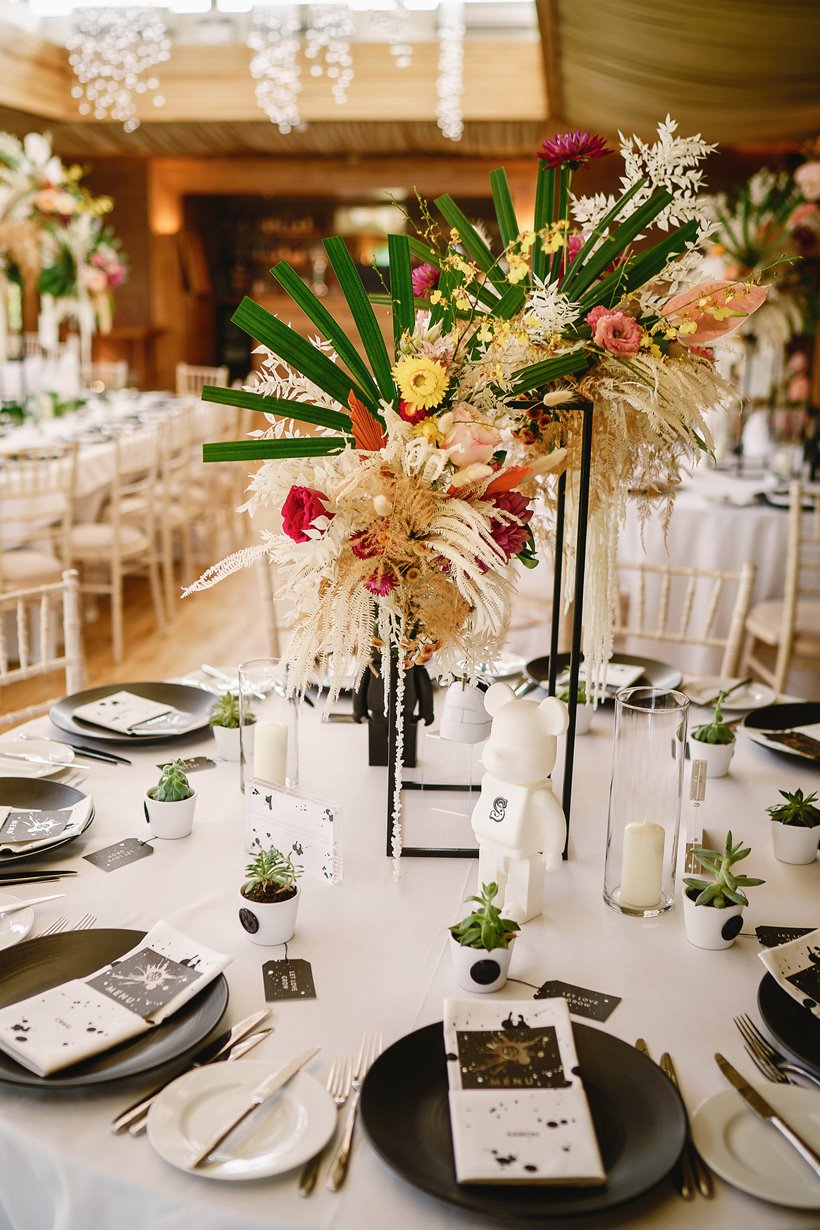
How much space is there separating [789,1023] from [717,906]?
19cm

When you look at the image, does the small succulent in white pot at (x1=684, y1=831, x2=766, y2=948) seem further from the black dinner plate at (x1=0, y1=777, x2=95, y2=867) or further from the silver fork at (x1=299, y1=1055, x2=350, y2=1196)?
the black dinner plate at (x1=0, y1=777, x2=95, y2=867)

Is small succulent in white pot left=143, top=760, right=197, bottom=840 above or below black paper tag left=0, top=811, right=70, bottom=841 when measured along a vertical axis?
above

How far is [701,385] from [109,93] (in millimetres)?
9528

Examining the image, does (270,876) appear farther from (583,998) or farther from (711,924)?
(711,924)

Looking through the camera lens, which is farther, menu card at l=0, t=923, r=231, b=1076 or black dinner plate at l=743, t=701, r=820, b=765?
black dinner plate at l=743, t=701, r=820, b=765

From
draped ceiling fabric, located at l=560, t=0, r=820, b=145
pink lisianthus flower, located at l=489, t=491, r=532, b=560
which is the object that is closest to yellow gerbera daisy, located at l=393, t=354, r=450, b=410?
pink lisianthus flower, located at l=489, t=491, r=532, b=560

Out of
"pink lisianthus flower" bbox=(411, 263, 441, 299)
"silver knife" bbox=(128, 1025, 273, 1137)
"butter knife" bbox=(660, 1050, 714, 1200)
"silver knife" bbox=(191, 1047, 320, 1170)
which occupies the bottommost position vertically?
"butter knife" bbox=(660, 1050, 714, 1200)

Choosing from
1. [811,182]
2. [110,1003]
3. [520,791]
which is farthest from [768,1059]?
[811,182]

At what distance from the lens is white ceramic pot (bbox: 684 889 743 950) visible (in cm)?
142

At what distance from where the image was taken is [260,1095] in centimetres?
111

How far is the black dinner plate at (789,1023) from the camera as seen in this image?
1.20 metres

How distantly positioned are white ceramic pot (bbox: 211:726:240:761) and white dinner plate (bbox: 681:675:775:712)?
3.13ft

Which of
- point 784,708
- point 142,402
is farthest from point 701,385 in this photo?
point 142,402

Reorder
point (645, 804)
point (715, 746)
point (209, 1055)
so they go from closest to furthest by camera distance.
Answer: point (209, 1055) < point (645, 804) < point (715, 746)
